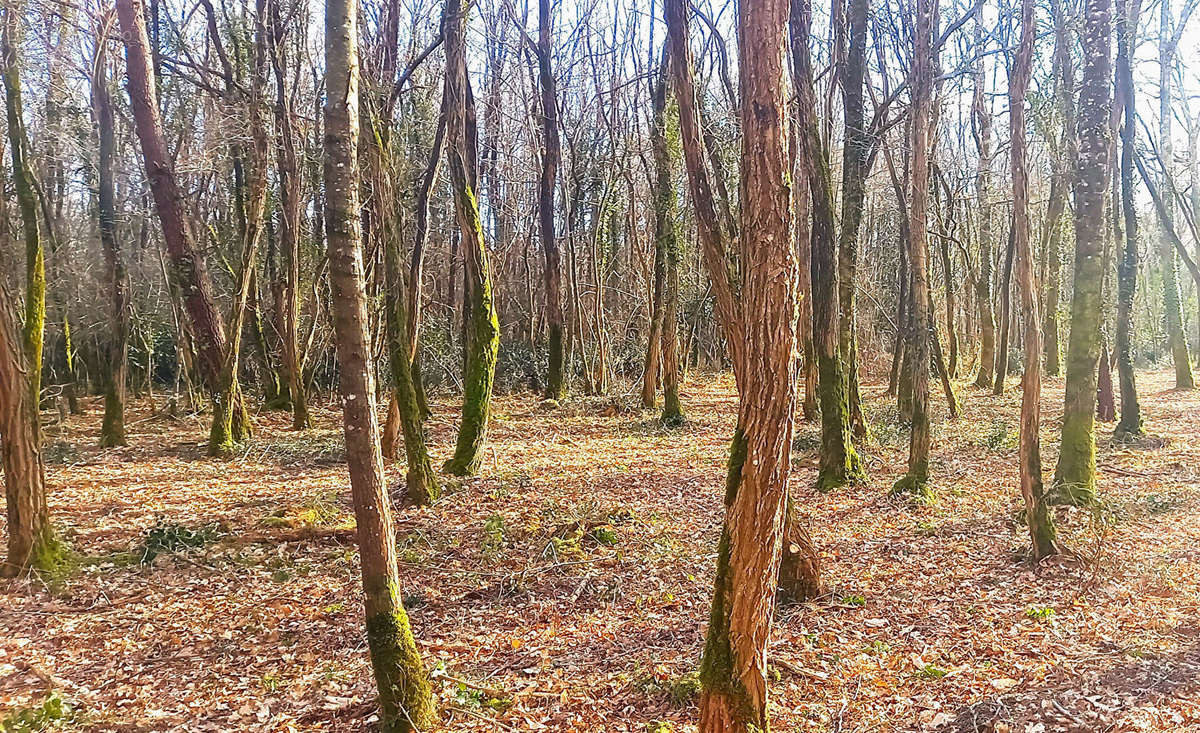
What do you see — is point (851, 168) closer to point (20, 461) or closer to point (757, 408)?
point (757, 408)

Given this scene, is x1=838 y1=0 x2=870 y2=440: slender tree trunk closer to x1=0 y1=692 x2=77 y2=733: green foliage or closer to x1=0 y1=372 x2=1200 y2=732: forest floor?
x1=0 y1=372 x2=1200 y2=732: forest floor

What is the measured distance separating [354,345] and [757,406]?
2.17 meters

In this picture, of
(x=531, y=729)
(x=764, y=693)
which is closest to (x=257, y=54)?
(x=531, y=729)

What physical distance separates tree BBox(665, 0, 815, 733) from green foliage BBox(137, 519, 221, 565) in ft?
19.2

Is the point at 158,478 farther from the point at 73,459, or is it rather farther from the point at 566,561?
the point at 566,561

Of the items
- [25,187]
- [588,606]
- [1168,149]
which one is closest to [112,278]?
[25,187]

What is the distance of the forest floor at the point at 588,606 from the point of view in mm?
4551

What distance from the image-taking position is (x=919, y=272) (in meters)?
8.73

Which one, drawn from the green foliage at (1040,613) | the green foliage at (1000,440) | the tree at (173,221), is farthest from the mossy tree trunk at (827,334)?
the tree at (173,221)

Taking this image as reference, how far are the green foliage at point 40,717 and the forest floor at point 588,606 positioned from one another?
0.02 metres

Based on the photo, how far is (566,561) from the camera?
282 inches

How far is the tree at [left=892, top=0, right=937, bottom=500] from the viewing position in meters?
8.72

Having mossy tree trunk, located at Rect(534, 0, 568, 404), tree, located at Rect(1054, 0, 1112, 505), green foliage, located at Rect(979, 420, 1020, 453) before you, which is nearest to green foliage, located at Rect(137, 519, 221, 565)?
tree, located at Rect(1054, 0, 1112, 505)

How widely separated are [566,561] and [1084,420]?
613cm
